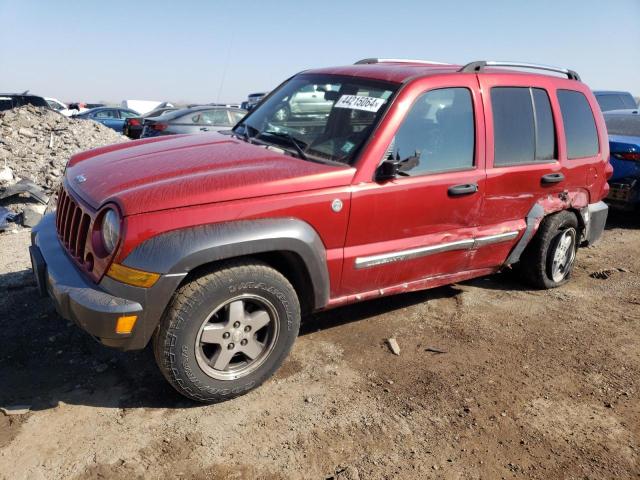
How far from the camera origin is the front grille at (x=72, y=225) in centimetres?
287

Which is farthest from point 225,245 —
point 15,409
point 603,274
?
point 603,274

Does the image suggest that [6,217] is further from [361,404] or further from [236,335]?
[361,404]

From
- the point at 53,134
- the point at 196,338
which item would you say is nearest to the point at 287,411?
the point at 196,338

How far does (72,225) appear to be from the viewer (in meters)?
3.01

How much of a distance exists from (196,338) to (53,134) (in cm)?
936

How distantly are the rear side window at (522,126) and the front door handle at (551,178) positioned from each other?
13cm

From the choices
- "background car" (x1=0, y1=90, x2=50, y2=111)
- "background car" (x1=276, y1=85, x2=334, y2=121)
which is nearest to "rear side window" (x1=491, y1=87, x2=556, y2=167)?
"background car" (x1=276, y1=85, x2=334, y2=121)

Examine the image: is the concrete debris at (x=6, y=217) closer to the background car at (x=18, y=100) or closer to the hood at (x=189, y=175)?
the hood at (x=189, y=175)

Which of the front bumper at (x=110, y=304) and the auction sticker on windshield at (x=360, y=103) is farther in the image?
the auction sticker on windshield at (x=360, y=103)

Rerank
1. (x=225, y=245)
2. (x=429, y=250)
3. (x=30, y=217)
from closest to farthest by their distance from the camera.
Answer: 1. (x=225, y=245)
2. (x=429, y=250)
3. (x=30, y=217)

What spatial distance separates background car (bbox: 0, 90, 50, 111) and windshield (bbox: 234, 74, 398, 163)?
1097 cm

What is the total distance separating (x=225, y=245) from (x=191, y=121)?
10053 mm

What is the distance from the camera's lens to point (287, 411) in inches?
115

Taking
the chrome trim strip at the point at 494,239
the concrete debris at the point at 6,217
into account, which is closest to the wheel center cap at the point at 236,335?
the chrome trim strip at the point at 494,239
